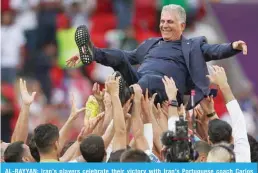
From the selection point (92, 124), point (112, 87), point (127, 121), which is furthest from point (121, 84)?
point (112, 87)

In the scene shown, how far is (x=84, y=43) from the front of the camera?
13453 millimetres

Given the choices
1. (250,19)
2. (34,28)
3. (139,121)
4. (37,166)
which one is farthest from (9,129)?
(37,166)

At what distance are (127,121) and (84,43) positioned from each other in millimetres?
1186

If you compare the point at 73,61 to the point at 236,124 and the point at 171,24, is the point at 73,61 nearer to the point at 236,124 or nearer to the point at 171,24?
the point at 171,24

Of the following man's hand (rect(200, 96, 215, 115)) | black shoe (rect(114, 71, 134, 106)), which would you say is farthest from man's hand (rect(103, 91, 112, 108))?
man's hand (rect(200, 96, 215, 115))

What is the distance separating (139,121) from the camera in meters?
12.3

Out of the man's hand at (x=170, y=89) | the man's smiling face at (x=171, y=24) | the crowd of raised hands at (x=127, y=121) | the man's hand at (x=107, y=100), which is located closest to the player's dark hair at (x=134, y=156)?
the crowd of raised hands at (x=127, y=121)

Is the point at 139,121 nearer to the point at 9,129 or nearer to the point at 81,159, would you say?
the point at 81,159

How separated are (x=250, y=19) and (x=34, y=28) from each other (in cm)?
384

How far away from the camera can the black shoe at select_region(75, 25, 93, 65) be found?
A: 528 inches

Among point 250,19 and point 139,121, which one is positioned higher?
point 250,19

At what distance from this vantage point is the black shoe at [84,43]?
13414 millimetres

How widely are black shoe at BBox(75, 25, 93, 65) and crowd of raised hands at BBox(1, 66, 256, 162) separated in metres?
0.43

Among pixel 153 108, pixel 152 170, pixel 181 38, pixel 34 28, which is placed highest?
pixel 34 28
